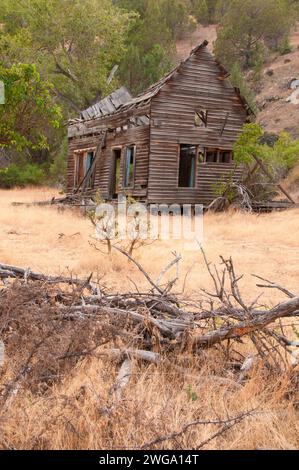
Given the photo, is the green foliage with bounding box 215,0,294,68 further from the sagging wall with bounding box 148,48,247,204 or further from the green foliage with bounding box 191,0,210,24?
the sagging wall with bounding box 148,48,247,204

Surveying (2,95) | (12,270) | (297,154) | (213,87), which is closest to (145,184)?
(213,87)

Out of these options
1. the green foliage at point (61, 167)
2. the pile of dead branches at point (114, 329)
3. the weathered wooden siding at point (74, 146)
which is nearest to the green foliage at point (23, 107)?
the pile of dead branches at point (114, 329)

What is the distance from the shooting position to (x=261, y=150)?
2045 cm

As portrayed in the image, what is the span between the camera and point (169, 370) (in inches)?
145

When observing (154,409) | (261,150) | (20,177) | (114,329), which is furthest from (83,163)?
(154,409)

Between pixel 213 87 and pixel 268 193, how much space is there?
16.8ft

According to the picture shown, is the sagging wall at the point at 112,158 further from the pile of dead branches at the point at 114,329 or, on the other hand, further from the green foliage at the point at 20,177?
the pile of dead branches at the point at 114,329

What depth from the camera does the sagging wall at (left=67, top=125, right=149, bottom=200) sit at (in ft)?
64.3

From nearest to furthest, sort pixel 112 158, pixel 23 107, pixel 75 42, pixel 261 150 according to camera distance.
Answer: pixel 23 107, pixel 261 150, pixel 112 158, pixel 75 42

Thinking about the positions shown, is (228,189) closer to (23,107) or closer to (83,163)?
(83,163)

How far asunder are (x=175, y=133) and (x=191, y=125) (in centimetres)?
90

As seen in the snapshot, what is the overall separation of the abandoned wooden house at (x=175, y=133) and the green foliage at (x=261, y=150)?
4.56 feet
